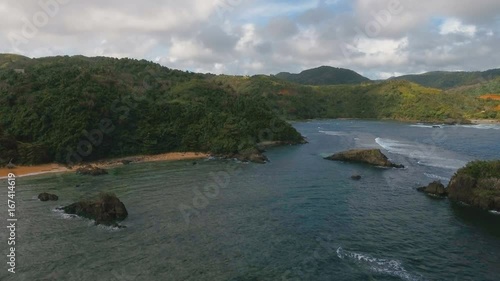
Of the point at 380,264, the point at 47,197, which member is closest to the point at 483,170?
the point at 380,264

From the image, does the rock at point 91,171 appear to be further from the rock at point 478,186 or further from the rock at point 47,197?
the rock at point 478,186

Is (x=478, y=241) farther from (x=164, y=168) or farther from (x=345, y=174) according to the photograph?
(x=164, y=168)

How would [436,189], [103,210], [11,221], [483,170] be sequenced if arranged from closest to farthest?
1. [11,221]
2. [103,210]
3. [483,170]
4. [436,189]

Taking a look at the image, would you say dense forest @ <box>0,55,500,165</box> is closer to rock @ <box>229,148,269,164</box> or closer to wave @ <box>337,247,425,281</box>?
rock @ <box>229,148,269,164</box>

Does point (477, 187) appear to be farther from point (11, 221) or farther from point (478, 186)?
point (11, 221)

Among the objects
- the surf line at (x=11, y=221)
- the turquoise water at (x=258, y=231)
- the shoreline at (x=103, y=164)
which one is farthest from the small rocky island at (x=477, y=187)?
the shoreline at (x=103, y=164)

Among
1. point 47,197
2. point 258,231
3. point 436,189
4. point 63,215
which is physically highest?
point 436,189

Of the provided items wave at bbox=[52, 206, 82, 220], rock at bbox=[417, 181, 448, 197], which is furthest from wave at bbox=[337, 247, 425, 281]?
wave at bbox=[52, 206, 82, 220]
